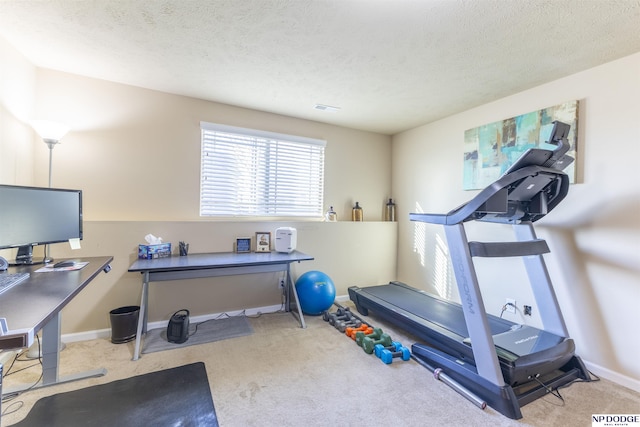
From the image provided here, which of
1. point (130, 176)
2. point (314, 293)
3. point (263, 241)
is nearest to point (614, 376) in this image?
point (314, 293)

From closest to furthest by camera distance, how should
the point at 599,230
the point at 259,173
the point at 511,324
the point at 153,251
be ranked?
the point at 599,230 → the point at 511,324 → the point at 153,251 → the point at 259,173

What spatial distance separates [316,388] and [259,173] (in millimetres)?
2377

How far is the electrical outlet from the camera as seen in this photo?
2716 mm

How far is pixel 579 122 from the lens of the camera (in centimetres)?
230

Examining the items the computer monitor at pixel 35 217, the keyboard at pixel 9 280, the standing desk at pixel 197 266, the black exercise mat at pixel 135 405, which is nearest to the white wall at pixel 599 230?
the standing desk at pixel 197 266

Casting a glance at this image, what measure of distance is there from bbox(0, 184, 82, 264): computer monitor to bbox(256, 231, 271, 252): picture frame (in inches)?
62.1

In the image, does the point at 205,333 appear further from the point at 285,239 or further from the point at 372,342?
the point at 372,342

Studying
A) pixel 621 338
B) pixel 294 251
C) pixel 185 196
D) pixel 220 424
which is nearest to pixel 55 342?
pixel 220 424

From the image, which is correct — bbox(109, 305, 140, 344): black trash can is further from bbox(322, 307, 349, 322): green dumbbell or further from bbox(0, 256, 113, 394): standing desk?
bbox(322, 307, 349, 322): green dumbbell

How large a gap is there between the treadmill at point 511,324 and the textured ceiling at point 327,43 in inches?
26.3

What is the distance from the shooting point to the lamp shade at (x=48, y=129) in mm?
2168

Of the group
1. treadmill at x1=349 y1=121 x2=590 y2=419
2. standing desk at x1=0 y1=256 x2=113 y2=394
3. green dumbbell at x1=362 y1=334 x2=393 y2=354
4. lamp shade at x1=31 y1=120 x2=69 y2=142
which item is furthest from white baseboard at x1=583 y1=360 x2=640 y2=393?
lamp shade at x1=31 y1=120 x2=69 y2=142

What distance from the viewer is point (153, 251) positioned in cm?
268

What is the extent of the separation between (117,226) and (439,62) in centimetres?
319
